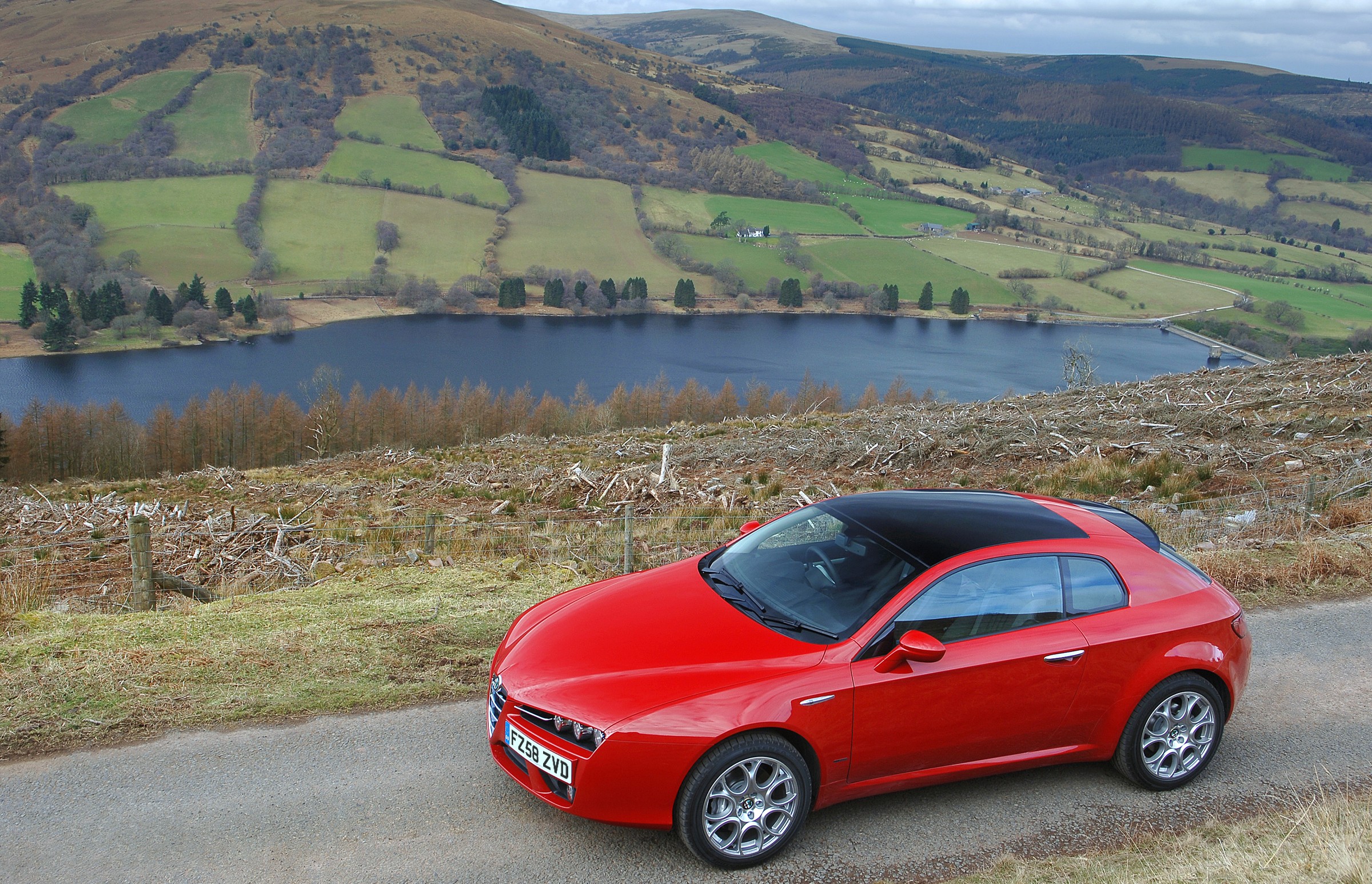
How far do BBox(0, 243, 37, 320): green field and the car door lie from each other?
116786 millimetres

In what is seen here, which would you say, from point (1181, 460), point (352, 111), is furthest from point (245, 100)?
point (1181, 460)

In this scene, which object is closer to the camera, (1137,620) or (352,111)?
(1137,620)

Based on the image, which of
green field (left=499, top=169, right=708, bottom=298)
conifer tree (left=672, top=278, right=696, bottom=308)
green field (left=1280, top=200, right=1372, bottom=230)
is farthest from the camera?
green field (left=1280, top=200, right=1372, bottom=230)

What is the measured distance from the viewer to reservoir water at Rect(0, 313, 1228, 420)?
80.4 meters

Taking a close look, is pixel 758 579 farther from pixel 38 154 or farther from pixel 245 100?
pixel 245 100

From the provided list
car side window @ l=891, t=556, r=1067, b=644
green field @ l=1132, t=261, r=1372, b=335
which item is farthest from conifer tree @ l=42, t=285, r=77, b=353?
green field @ l=1132, t=261, r=1372, b=335

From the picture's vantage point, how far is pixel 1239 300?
116188 millimetres

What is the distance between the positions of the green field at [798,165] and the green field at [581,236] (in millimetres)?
38834

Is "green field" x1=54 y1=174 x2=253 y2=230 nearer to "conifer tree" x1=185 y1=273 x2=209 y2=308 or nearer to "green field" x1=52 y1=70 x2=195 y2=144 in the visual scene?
"green field" x1=52 y1=70 x2=195 y2=144

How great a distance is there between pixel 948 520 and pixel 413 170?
156681 millimetres

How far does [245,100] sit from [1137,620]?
197 meters

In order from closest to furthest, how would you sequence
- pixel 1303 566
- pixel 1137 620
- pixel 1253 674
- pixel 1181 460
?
pixel 1137 620 < pixel 1253 674 < pixel 1303 566 < pixel 1181 460

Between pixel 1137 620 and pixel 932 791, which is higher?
pixel 1137 620

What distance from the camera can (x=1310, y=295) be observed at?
396 ft
